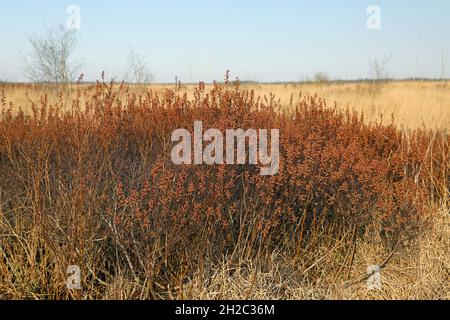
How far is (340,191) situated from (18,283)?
204 centimetres

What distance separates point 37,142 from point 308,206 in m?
1.90

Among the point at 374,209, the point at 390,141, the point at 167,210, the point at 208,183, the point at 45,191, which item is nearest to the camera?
the point at 167,210

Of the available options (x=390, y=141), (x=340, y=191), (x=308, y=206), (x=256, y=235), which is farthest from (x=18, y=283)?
(x=390, y=141)

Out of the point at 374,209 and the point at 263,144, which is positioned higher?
the point at 263,144

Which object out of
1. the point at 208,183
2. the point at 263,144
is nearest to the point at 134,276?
the point at 208,183

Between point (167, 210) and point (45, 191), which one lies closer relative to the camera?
point (167, 210)

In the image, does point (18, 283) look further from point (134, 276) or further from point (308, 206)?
point (308, 206)

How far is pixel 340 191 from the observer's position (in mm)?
2828

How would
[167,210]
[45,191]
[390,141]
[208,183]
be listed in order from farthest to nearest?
[390,141], [45,191], [208,183], [167,210]

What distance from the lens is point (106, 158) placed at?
2.45 metres

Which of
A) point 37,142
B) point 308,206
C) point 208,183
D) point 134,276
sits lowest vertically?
point 134,276

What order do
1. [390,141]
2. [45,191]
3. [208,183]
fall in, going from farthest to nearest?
1. [390,141]
2. [45,191]
3. [208,183]
